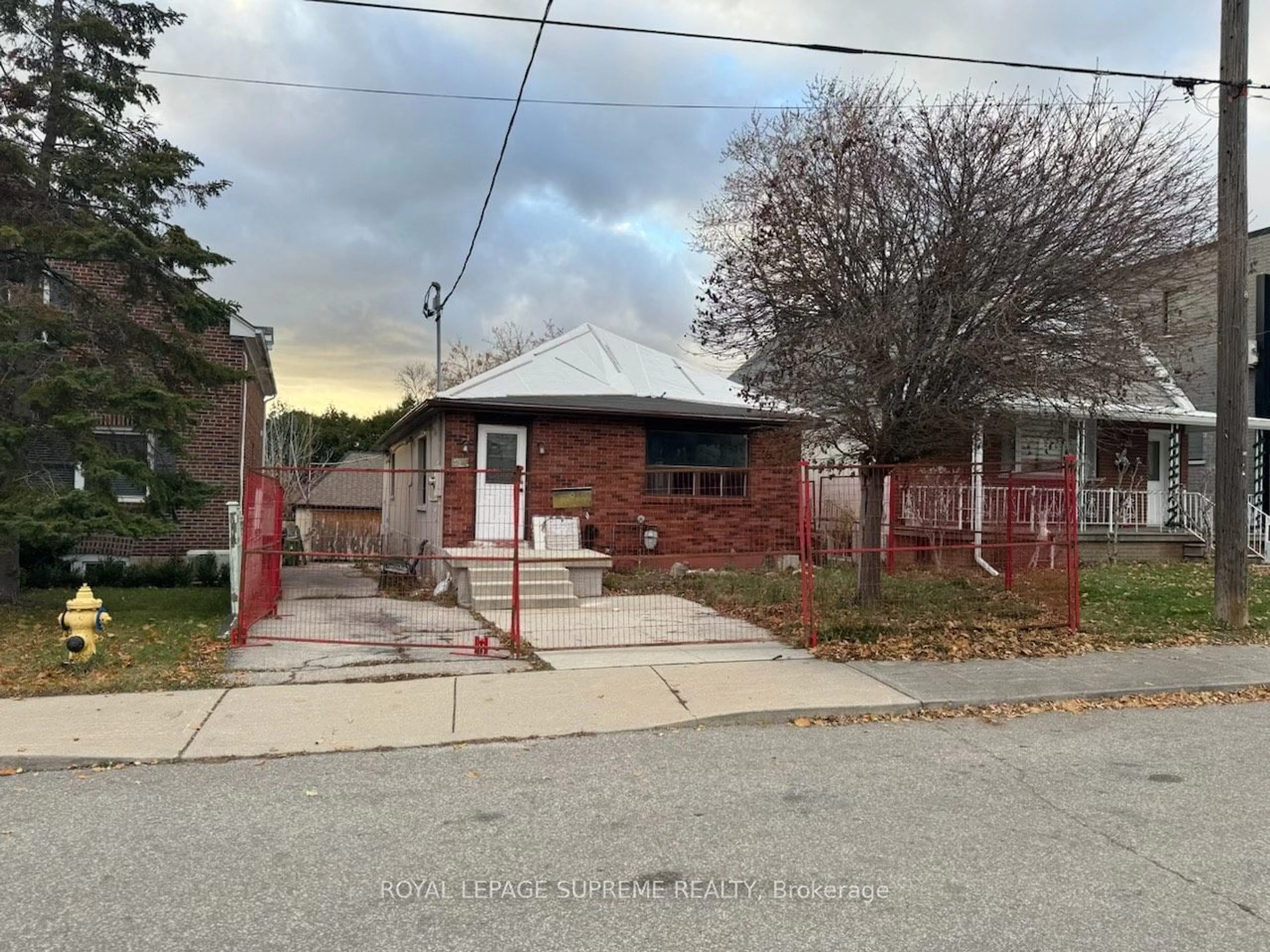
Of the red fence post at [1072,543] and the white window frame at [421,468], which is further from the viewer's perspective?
the white window frame at [421,468]

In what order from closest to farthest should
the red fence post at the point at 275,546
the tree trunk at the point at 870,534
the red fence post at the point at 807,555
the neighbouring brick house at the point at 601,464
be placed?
the red fence post at the point at 807,555
the tree trunk at the point at 870,534
the red fence post at the point at 275,546
the neighbouring brick house at the point at 601,464

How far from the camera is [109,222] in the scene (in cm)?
1022

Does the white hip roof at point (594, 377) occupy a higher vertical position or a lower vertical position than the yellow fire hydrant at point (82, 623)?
higher

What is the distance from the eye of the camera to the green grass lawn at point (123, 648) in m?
6.96

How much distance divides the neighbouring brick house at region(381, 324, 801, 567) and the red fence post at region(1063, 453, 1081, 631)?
4.20 meters

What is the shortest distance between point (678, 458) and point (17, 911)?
1299 centimetres

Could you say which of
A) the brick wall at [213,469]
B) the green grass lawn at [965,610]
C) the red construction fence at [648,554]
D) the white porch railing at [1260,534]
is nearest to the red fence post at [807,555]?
the red construction fence at [648,554]

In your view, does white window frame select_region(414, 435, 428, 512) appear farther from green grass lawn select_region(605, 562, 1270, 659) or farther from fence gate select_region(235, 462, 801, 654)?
green grass lawn select_region(605, 562, 1270, 659)

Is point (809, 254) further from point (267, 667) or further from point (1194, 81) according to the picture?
point (267, 667)

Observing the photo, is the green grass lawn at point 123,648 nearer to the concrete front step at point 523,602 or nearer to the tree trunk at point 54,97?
the concrete front step at point 523,602

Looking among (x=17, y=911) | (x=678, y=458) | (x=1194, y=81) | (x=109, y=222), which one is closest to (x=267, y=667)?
(x=17, y=911)

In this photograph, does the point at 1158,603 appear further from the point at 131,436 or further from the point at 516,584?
the point at 131,436

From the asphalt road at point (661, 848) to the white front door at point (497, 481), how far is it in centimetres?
802

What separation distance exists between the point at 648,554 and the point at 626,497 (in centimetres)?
103
